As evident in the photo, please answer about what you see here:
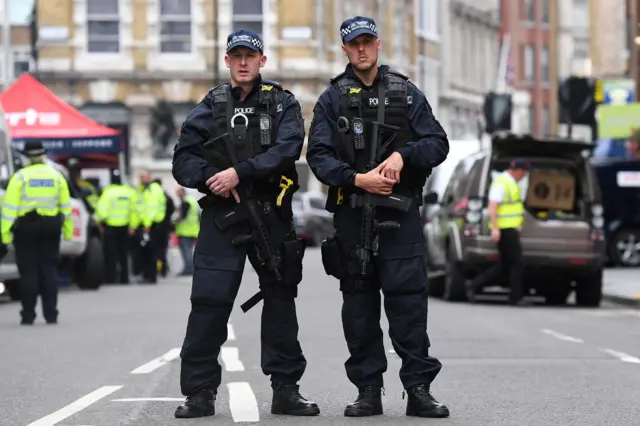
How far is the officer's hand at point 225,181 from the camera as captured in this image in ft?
32.1

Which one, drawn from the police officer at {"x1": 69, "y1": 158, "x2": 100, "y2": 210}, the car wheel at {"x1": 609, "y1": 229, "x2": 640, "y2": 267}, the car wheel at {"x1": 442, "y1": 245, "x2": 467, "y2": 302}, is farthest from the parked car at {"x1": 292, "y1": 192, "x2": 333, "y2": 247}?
the car wheel at {"x1": 442, "y1": 245, "x2": 467, "y2": 302}

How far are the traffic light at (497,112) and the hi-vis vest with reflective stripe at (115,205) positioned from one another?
31.0 ft

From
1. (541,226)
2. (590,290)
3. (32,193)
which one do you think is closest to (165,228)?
(541,226)

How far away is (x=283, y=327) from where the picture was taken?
9977mm

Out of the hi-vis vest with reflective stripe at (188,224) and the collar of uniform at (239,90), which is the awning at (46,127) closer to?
the hi-vis vest with reflective stripe at (188,224)

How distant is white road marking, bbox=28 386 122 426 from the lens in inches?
388

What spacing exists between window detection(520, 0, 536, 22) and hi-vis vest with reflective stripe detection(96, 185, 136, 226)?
201 ft

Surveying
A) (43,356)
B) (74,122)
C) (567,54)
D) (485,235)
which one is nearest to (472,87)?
(567,54)

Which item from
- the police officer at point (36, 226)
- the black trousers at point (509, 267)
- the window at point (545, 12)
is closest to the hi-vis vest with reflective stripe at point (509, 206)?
the black trousers at point (509, 267)

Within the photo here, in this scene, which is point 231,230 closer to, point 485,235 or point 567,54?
point 485,235

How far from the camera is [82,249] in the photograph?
27.5 m

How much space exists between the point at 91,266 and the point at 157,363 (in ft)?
47.4

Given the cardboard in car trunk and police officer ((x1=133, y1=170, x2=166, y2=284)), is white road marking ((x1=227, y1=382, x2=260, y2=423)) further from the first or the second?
police officer ((x1=133, y1=170, x2=166, y2=284))

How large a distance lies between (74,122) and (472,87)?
46448 mm
